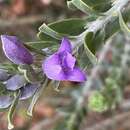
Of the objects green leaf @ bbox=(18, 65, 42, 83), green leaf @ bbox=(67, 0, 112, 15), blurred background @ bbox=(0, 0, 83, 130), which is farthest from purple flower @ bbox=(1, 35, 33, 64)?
blurred background @ bbox=(0, 0, 83, 130)

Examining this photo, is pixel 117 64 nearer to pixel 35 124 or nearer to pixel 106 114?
pixel 106 114

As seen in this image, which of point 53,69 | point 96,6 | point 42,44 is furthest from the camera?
point 96,6

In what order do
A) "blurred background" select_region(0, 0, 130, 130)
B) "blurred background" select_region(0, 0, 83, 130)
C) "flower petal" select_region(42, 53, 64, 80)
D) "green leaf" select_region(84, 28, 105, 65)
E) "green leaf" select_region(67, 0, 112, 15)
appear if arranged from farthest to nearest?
1. "blurred background" select_region(0, 0, 83, 130)
2. "blurred background" select_region(0, 0, 130, 130)
3. "green leaf" select_region(67, 0, 112, 15)
4. "green leaf" select_region(84, 28, 105, 65)
5. "flower petal" select_region(42, 53, 64, 80)

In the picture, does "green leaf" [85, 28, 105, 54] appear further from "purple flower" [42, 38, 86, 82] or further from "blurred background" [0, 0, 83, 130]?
"blurred background" [0, 0, 83, 130]

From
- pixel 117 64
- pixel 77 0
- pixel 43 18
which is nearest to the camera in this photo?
pixel 77 0

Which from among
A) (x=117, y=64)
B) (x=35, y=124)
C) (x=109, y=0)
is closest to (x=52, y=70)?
(x=109, y=0)

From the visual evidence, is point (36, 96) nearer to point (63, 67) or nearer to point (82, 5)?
point (63, 67)

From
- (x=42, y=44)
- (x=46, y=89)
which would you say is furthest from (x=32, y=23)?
(x=42, y=44)
